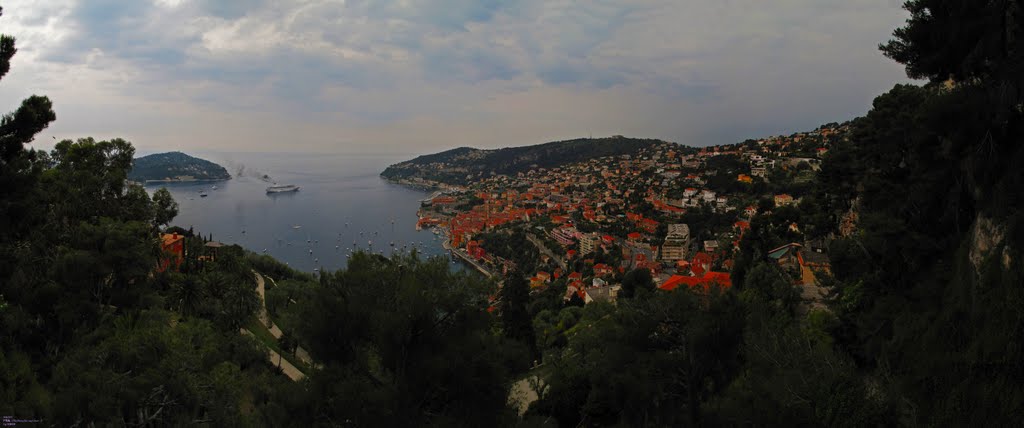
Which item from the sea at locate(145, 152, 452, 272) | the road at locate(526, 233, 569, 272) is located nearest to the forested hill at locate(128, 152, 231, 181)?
the sea at locate(145, 152, 452, 272)

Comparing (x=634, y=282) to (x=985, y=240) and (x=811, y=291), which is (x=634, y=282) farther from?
(x=985, y=240)

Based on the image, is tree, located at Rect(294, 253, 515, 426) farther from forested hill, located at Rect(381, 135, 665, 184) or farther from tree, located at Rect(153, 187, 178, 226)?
forested hill, located at Rect(381, 135, 665, 184)

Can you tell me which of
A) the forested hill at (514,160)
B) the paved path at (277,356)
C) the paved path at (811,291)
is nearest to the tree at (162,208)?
the paved path at (277,356)

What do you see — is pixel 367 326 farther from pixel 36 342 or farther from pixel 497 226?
pixel 497 226

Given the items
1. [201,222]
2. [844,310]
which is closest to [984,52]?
[844,310]

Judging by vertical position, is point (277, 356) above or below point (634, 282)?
below

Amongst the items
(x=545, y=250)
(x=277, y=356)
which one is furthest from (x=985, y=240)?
(x=545, y=250)
